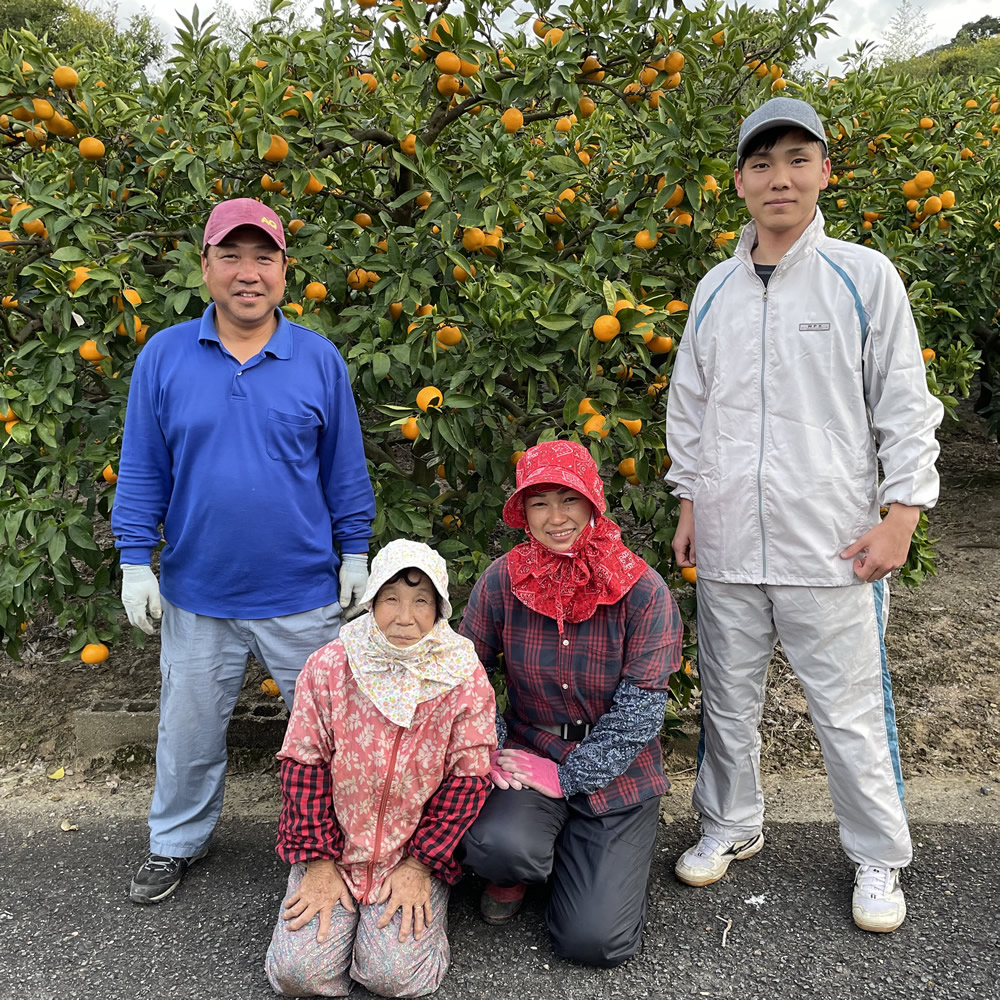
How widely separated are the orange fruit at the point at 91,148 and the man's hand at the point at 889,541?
7.28 ft

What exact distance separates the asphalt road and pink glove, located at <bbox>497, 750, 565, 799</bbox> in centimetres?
33

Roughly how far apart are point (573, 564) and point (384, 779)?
0.64 metres

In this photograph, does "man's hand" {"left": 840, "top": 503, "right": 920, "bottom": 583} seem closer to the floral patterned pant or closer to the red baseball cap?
the floral patterned pant

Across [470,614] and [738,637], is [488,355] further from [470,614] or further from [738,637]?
[738,637]

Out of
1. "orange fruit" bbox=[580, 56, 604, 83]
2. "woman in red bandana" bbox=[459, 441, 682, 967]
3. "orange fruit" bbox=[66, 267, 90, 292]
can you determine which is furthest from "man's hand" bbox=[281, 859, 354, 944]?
"orange fruit" bbox=[580, 56, 604, 83]

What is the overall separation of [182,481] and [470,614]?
30.3 inches

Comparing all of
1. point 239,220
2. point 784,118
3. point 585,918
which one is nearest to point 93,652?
point 239,220

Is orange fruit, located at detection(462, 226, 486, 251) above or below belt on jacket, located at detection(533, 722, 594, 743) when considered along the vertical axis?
above

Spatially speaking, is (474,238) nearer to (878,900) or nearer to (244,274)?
(244,274)

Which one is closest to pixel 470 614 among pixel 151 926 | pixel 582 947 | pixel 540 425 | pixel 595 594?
pixel 595 594

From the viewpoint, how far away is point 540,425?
267 cm

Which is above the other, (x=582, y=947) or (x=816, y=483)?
(x=816, y=483)

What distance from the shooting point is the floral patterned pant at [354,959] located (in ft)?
6.52

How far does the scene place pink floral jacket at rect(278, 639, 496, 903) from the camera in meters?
2.09
